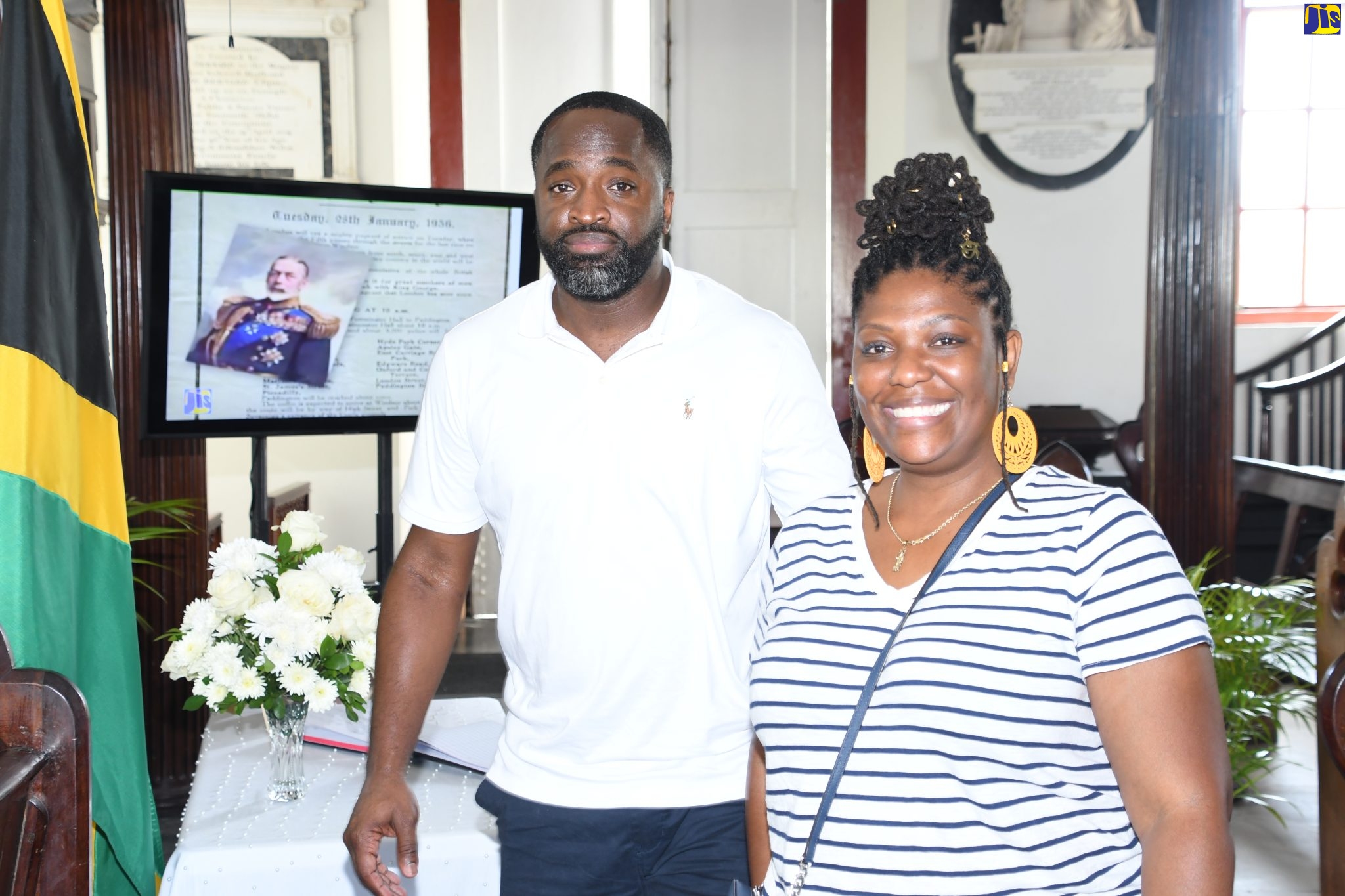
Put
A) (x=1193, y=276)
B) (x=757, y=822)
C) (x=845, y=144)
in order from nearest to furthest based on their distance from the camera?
(x=757, y=822) → (x=1193, y=276) → (x=845, y=144)

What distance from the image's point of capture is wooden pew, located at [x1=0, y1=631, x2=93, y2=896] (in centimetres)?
103

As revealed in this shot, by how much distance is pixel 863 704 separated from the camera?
101 centimetres

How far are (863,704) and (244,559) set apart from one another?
1.11 metres

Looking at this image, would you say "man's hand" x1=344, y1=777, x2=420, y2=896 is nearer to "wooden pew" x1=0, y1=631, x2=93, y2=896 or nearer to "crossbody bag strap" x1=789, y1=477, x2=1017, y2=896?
"wooden pew" x1=0, y1=631, x2=93, y2=896

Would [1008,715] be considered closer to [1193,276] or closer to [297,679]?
[297,679]

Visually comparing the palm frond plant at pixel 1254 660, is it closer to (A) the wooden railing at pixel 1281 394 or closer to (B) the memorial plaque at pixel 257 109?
(A) the wooden railing at pixel 1281 394

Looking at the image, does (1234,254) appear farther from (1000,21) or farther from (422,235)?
(1000,21)

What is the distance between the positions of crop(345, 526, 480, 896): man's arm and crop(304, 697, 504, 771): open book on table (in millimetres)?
256

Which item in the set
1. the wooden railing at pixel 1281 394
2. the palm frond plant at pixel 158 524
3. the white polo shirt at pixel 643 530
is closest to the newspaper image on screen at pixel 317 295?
the palm frond plant at pixel 158 524

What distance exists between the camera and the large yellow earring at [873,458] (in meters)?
1.22

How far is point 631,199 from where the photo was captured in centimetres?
153

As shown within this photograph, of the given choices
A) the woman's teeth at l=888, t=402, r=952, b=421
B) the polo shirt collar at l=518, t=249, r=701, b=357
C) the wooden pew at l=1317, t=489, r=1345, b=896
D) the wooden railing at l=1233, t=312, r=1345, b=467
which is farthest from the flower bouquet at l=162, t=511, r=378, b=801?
the wooden railing at l=1233, t=312, r=1345, b=467

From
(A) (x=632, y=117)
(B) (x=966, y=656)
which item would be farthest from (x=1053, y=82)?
(B) (x=966, y=656)

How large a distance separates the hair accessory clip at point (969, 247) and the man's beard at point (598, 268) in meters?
0.51
